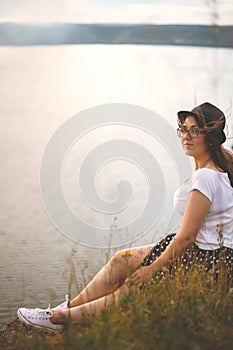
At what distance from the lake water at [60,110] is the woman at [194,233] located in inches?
5.7

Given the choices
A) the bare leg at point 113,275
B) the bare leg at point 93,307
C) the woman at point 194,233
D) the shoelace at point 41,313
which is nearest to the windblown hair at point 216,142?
the woman at point 194,233

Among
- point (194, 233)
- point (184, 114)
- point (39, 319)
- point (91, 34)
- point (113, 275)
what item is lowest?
point (39, 319)

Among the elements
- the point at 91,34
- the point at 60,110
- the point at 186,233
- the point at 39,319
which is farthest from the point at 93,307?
the point at 91,34

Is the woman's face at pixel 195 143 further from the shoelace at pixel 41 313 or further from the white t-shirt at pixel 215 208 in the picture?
the shoelace at pixel 41 313

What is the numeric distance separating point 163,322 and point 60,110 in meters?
6.30

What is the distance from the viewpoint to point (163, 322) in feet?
8.18

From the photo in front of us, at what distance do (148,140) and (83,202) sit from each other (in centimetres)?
182

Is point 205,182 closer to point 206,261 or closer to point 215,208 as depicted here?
point 215,208

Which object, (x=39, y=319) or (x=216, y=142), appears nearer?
(x=216, y=142)

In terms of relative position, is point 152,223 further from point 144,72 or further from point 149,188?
point 144,72

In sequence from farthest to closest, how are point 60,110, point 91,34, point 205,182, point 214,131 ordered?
point 91,34, point 60,110, point 214,131, point 205,182

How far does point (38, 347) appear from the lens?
2.45 meters

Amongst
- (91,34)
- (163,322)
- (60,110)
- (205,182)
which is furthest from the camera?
(91,34)

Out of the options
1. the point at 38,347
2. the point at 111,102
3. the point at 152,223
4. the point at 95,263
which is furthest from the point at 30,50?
the point at 38,347
